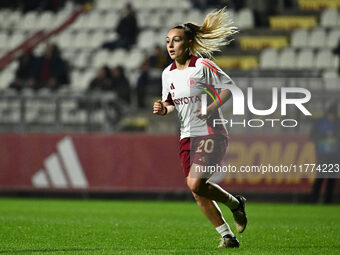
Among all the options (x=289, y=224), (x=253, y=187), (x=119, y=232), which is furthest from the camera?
(x=253, y=187)

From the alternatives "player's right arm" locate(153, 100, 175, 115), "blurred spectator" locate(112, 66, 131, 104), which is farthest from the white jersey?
"blurred spectator" locate(112, 66, 131, 104)

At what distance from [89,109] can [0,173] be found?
8.58ft

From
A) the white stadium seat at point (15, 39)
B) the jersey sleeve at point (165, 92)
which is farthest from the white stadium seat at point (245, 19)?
the jersey sleeve at point (165, 92)

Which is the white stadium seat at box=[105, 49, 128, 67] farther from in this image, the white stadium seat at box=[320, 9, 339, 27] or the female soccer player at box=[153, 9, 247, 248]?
the female soccer player at box=[153, 9, 247, 248]

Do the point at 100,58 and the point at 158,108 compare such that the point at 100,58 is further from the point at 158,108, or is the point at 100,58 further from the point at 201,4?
the point at 158,108

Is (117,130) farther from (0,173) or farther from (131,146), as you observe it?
(0,173)

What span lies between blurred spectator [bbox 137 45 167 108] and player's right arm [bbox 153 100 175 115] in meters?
10.4

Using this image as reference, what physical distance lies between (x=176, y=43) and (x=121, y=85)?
Answer: 36.8 feet

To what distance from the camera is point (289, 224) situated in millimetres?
11219

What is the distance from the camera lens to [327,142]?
52.2ft

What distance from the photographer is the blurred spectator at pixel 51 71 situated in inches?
806

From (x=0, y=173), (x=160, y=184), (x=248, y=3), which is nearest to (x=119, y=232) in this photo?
(x=160, y=184)

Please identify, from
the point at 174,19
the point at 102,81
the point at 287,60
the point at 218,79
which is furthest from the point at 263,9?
the point at 218,79

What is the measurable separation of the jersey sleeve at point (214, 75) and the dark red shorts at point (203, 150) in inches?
21.3
